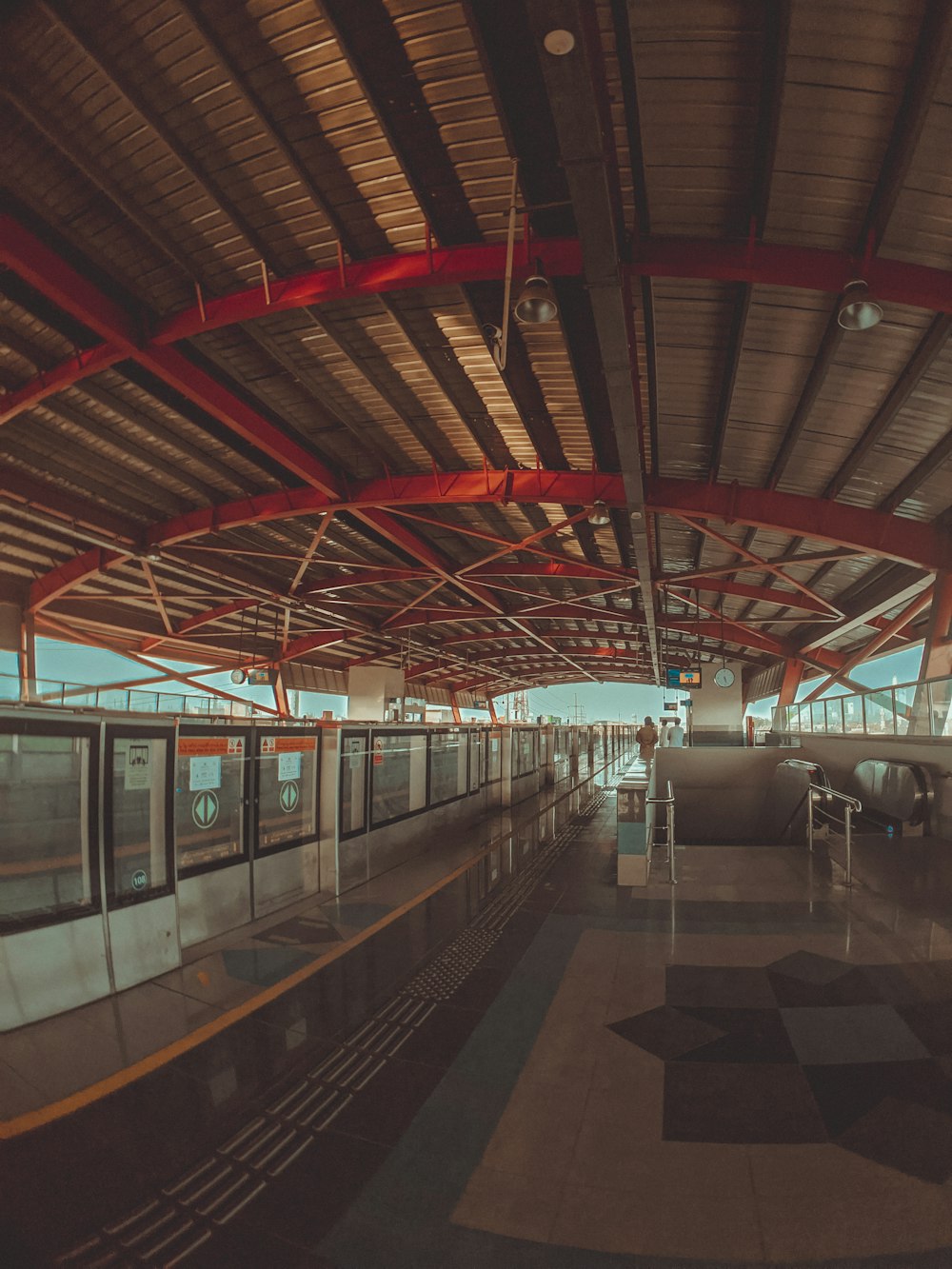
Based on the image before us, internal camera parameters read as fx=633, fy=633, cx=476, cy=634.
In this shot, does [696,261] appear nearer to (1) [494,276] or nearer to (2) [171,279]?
(1) [494,276]

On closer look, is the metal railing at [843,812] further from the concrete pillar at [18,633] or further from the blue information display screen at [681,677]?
the concrete pillar at [18,633]

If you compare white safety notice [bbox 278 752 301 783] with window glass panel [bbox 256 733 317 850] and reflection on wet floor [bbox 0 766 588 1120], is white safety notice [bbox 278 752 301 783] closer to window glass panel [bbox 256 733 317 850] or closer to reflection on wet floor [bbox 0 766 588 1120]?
window glass panel [bbox 256 733 317 850]

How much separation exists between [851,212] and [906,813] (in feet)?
25.3

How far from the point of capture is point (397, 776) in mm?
10883

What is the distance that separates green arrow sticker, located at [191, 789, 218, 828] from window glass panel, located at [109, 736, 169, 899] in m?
1.05

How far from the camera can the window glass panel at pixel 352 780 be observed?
8.88 metres

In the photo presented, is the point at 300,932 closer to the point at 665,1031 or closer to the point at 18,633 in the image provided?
the point at 665,1031

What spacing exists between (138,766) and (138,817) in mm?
460

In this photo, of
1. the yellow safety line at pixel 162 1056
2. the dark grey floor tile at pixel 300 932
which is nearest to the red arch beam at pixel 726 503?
the dark grey floor tile at pixel 300 932

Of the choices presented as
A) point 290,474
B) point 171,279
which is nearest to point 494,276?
point 171,279

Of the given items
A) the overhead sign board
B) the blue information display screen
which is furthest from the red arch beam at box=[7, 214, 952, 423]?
the blue information display screen

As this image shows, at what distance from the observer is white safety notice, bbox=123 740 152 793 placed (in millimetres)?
5840

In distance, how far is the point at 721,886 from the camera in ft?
26.1

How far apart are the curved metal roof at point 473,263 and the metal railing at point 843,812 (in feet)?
19.1
